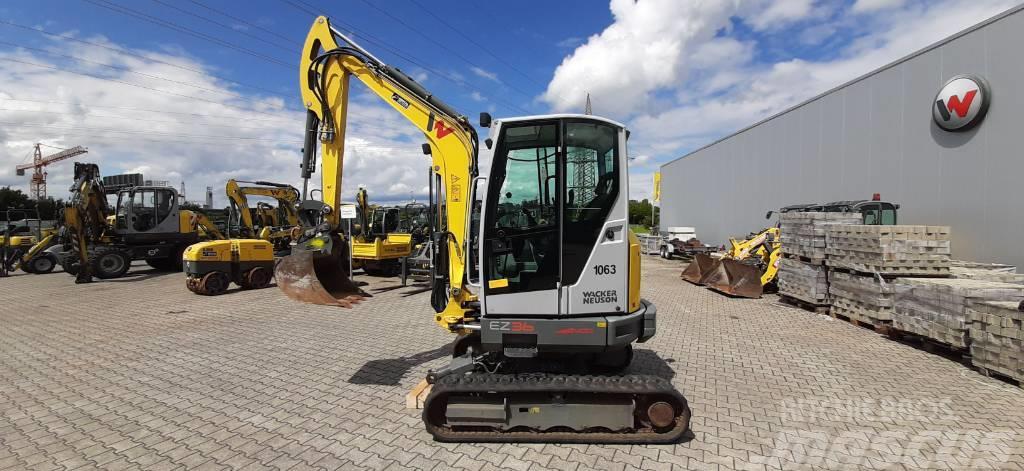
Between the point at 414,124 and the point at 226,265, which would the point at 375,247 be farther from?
the point at 414,124

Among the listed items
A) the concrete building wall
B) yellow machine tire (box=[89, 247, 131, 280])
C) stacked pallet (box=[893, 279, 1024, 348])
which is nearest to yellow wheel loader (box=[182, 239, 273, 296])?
yellow machine tire (box=[89, 247, 131, 280])

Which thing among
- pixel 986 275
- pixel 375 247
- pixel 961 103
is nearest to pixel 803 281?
pixel 986 275

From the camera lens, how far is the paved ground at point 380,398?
3711 mm

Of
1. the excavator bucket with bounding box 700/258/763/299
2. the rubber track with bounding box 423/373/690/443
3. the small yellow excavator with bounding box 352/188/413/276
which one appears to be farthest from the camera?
the small yellow excavator with bounding box 352/188/413/276

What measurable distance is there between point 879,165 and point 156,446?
55.0 ft

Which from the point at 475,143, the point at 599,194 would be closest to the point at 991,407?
the point at 599,194

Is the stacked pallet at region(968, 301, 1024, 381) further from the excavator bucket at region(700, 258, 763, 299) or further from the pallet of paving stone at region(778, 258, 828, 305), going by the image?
the excavator bucket at region(700, 258, 763, 299)

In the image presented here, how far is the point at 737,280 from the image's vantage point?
1185 centimetres

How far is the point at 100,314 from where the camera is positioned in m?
9.02

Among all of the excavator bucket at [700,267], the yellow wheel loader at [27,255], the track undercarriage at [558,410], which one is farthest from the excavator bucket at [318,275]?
the yellow wheel loader at [27,255]

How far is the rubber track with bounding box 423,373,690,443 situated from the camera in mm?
3869

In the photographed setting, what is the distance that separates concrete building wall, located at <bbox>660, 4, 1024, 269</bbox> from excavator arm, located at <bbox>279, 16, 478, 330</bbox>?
11.3 m

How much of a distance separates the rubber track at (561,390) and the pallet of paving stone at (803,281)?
720 centimetres

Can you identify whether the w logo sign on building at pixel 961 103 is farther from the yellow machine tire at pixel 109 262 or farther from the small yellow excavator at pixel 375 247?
the yellow machine tire at pixel 109 262
